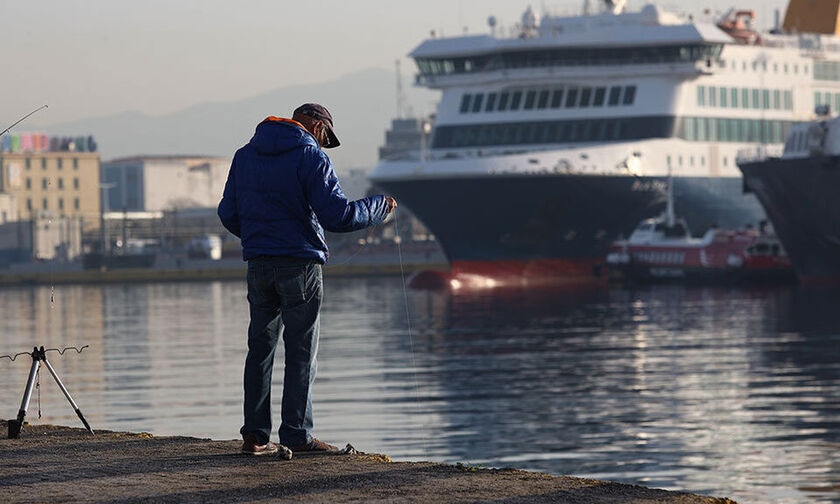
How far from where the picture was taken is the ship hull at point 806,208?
58375 mm

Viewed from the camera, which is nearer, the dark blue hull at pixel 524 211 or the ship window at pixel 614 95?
the dark blue hull at pixel 524 211

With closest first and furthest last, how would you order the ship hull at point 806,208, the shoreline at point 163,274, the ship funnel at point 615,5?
1. the ship hull at point 806,208
2. the ship funnel at point 615,5
3. the shoreline at point 163,274

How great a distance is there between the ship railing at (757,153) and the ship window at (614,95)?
19.2 ft

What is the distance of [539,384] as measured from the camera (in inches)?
1058

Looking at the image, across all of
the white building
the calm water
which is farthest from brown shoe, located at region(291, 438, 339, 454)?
the white building

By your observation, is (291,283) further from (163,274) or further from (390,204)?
(163,274)

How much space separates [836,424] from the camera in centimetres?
2020

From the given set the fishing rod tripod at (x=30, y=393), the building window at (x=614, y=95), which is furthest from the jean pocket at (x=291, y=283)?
the building window at (x=614, y=95)

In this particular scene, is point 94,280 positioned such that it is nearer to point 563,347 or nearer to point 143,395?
point 563,347

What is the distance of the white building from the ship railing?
394 ft

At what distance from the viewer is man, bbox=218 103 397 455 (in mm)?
8516

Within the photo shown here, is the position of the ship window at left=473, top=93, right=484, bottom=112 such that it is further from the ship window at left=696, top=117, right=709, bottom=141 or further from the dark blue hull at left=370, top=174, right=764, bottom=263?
the ship window at left=696, top=117, right=709, bottom=141

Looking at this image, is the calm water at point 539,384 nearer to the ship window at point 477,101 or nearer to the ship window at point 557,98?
the ship window at point 557,98

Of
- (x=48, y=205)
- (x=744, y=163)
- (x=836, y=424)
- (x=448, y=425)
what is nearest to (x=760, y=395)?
(x=836, y=424)
